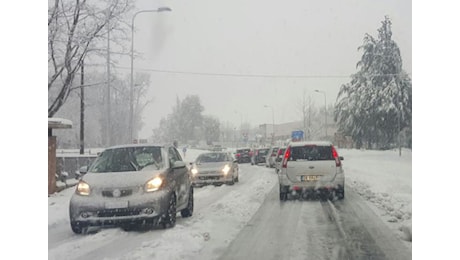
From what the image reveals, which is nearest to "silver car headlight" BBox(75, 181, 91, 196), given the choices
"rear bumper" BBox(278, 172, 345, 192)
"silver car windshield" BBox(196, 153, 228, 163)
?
"silver car windshield" BBox(196, 153, 228, 163)

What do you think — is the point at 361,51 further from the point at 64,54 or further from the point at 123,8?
the point at 64,54

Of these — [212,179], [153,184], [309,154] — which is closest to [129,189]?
[153,184]

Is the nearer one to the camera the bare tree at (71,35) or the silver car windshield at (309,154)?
the bare tree at (71,35)

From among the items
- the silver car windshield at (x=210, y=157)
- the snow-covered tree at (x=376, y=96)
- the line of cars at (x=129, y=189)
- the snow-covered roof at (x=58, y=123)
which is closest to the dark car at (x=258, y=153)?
the silver car windshield at (x=210, y=157)

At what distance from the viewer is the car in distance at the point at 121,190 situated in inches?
233

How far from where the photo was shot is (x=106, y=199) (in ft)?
19.9

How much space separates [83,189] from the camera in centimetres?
614

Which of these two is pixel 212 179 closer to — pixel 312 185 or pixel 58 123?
pixel 312 185

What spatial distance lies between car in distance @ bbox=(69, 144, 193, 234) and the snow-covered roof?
51cm

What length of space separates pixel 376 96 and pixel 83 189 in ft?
11.9

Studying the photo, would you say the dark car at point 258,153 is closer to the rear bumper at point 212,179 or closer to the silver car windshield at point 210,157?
the silver car windshield at point 210,157

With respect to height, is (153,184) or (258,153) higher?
(258,153)

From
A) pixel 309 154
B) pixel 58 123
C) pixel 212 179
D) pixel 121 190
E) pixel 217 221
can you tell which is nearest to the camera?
pixel 58 123

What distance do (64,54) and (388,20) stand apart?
13.5 ft
